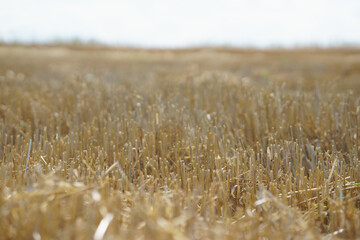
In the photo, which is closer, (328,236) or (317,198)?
(328,236)

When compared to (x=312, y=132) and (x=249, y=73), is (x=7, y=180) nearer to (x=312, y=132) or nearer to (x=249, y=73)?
(x=312, y=132)

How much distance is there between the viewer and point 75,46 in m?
13.8

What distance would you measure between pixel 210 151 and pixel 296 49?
13510 mm

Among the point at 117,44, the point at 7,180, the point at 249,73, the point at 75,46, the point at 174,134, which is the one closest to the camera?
the point at 7,180

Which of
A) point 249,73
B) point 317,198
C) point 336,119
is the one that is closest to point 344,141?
point 336,119

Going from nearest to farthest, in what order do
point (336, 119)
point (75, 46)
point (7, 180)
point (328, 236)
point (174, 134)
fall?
point (328, 236) < point (7, 180) < point (174, 134) < point (336, 119) < point (75, 46)

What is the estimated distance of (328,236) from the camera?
122cm

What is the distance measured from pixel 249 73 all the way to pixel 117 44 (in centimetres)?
962

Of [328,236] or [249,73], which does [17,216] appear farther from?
[249,73]

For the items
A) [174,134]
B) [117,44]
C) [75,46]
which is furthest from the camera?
[117,44]

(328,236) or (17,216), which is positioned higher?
(17,216)

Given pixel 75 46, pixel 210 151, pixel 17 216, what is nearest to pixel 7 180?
pixel 17 216

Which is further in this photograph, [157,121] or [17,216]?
[157,121]

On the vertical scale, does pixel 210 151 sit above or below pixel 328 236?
Result: above
